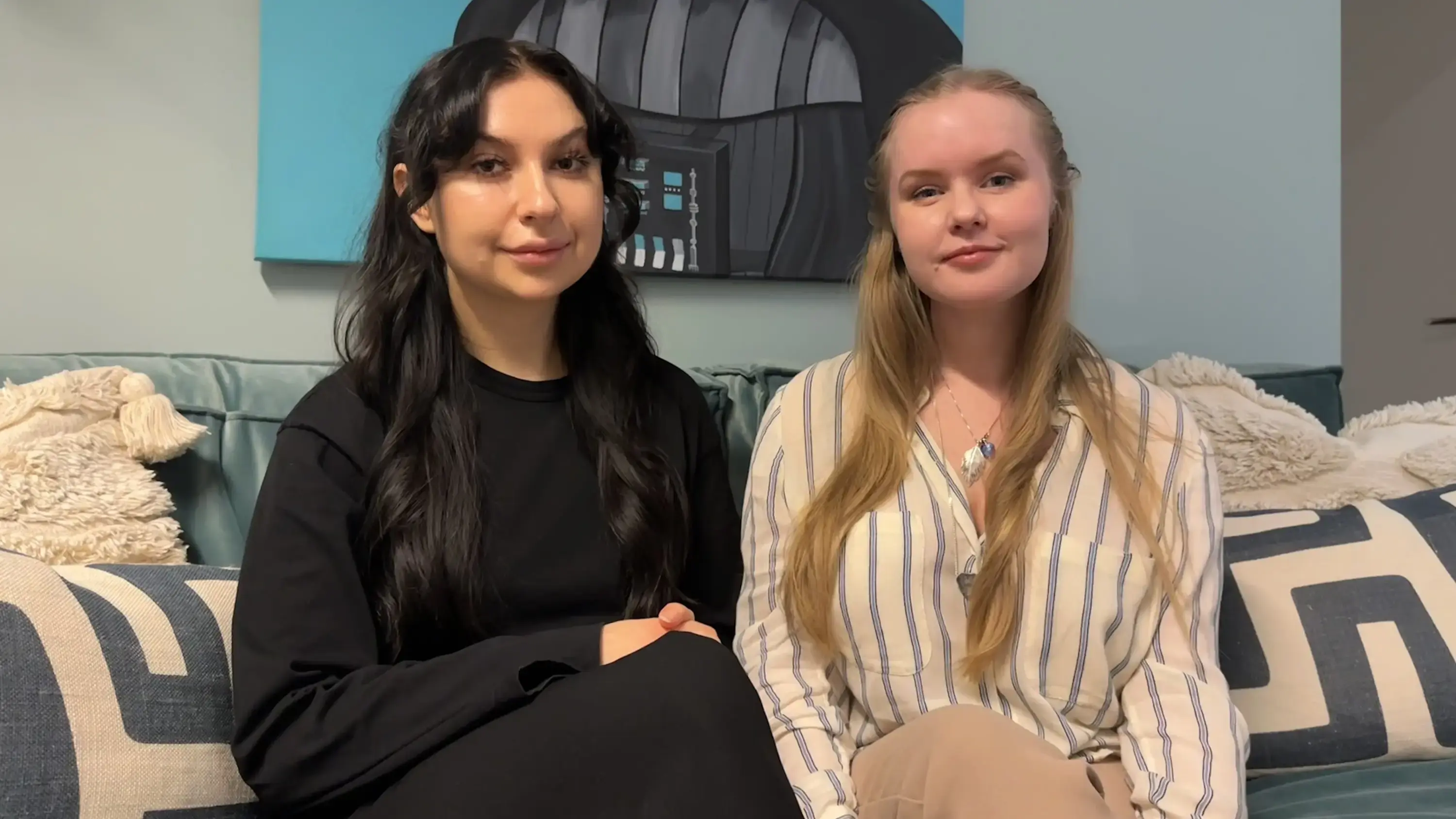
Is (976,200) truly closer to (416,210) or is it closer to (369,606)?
(416,210)

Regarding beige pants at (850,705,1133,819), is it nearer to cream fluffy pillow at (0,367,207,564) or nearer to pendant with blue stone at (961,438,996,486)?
pendant with blue stone at (961,438,996,486)

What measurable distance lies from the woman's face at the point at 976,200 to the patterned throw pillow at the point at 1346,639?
0.51m

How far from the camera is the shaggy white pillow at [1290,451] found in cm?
129

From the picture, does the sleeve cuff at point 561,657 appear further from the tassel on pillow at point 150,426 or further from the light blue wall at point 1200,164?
the light blue wall at point 1200,164

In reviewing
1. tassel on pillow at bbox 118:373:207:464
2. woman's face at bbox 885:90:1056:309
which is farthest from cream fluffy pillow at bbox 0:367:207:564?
woman's face at bbox 885:90:1056:309

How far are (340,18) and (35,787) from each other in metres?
1.12

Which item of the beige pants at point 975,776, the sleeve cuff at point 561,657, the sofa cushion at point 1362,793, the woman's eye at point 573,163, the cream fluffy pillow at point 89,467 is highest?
the woman's eye at point 573,163

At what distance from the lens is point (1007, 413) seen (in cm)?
108

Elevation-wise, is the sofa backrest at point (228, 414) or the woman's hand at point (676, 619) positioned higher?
the sofa backrest at point (228, 414)

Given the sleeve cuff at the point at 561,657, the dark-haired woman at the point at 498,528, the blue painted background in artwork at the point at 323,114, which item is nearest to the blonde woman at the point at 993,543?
the dark-haired woman at the point at 498,528

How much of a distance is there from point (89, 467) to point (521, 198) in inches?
22.4

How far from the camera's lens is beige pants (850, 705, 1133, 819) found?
73 centimetres

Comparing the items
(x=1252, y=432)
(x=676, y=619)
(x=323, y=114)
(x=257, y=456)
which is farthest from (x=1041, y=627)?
(x=323, y=114)

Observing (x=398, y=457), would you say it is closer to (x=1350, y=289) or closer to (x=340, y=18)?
(x=340, y=18)
